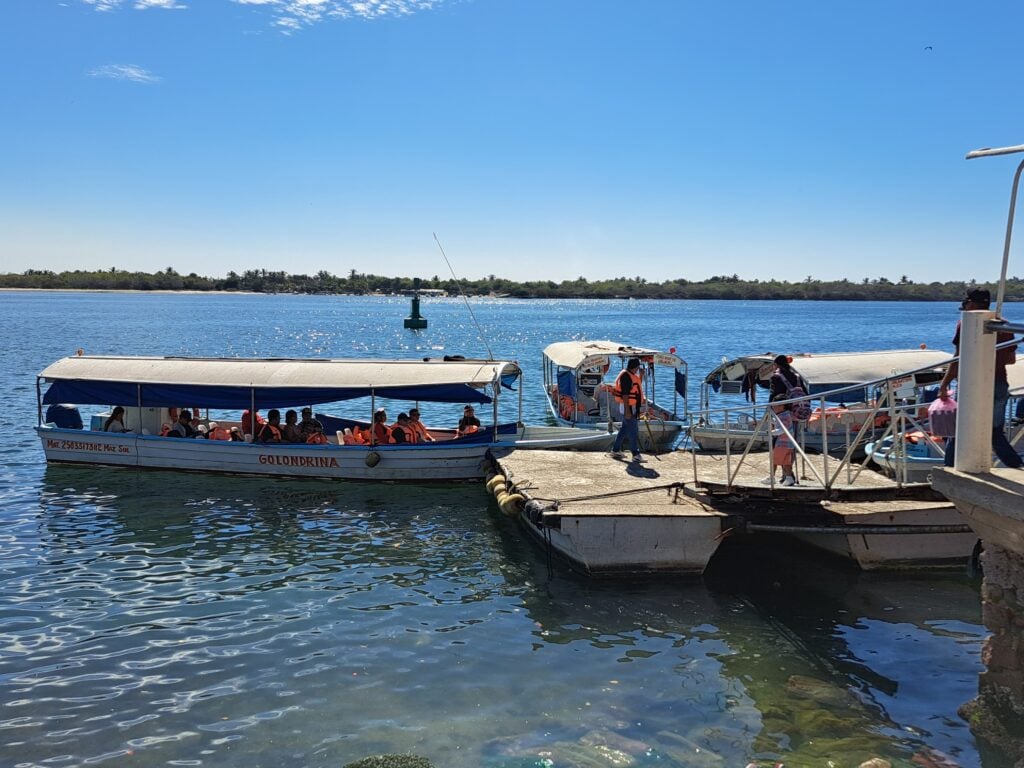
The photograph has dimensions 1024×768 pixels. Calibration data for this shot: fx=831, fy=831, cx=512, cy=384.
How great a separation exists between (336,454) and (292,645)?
866 cm

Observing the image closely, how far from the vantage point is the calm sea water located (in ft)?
27.0

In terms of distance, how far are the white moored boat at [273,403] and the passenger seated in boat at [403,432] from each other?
537 millimetres

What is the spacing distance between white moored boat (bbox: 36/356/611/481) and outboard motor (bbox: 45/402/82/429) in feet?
0.10

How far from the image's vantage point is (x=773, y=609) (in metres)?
11.7

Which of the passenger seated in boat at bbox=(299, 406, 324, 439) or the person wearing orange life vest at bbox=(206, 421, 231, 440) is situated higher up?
the passenger seated in boat at bbox=(299, 406, 324, 439)

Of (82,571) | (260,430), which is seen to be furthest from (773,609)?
(260,430)

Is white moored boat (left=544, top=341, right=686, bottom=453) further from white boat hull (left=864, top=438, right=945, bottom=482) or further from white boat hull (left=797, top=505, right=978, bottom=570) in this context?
white boat hull (left=797, top=505, right=978, bottom=570)

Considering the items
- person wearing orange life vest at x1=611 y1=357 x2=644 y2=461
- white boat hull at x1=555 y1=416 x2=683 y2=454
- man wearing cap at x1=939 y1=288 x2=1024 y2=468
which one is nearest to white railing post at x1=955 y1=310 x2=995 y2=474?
man wearing cap at x1=939 y1=288 x2=1024 y2=468

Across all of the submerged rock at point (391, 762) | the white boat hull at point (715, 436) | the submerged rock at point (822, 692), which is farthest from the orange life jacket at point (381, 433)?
the submerged rock at point (391, 762)

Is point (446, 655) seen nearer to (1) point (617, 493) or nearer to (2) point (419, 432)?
(1) point (617, 493)

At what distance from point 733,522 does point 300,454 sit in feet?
34.8

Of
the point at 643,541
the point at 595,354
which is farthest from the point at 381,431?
the point at 643,541

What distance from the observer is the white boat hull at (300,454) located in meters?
18.7

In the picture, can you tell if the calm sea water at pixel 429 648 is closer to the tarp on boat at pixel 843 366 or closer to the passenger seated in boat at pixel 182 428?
the passenger seated in boat at pixel 182 428
